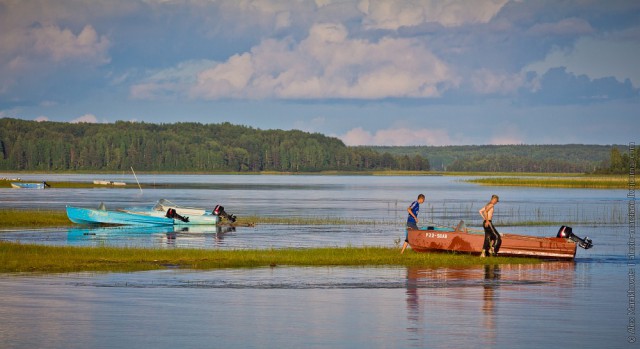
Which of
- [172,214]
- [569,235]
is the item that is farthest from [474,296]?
[172,214]

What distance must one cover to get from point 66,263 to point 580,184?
484ft

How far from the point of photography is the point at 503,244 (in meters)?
39.9

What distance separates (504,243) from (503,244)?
0.22ft

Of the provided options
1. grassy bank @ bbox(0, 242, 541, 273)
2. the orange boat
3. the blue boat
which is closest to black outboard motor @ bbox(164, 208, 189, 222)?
the blue boat

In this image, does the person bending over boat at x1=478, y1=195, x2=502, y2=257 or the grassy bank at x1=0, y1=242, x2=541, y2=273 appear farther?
the person bending over boat at x1=478, y1=195, x2=502, y2=257

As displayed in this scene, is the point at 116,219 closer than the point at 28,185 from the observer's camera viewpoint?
Yes

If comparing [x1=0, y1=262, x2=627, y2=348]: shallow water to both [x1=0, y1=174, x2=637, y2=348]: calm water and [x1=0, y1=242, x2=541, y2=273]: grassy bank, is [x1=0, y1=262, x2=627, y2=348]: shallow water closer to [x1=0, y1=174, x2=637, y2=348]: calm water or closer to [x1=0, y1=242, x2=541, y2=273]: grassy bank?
[x1=0, y1=174, x2=637, y2=348]: calm water

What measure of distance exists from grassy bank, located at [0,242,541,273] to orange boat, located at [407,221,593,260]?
37 centimetres

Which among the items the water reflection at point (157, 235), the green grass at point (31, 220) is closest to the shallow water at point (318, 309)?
the water reflection at point (157, 235)

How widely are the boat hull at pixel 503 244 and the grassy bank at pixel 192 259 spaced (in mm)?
361

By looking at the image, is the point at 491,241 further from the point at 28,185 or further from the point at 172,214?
the point at 28,185

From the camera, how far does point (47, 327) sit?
23.9m

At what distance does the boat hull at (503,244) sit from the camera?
1572 inches

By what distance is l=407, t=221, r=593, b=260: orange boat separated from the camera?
39.9 meters
